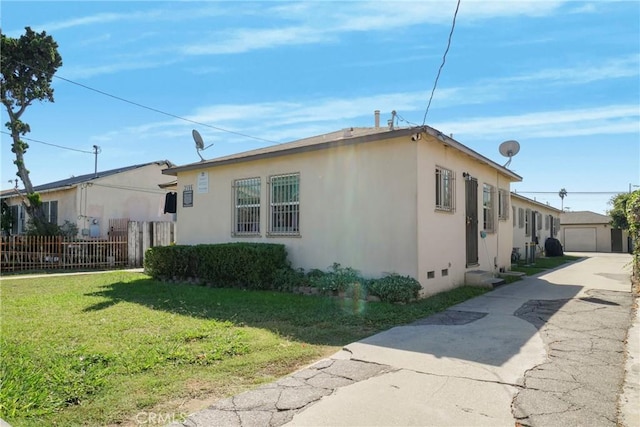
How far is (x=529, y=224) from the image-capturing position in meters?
21.6

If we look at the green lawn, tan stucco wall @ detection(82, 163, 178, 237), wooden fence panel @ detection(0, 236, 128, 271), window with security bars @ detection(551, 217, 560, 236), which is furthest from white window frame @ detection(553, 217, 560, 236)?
wooden fence panel @ detection(0, 236, 128, 271)

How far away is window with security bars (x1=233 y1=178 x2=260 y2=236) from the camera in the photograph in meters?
11.0

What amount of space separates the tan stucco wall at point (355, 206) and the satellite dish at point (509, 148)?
5109 millimetres

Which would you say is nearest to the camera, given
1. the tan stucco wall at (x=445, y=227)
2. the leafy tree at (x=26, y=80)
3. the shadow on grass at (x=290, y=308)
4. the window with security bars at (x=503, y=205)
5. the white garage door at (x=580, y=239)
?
the shadow on grass at (x=290, y=308)

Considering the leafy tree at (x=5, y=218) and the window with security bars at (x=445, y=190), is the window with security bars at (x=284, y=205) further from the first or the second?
the leafy tree at (x=5, y=218)

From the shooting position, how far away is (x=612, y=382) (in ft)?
12.2

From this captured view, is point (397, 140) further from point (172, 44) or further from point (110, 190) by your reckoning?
point (110, 190)

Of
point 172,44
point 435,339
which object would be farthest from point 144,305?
point 172,44

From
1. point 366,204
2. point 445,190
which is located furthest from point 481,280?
point 366,204

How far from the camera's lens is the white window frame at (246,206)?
11.0 m

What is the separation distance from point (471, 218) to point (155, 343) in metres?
8.70

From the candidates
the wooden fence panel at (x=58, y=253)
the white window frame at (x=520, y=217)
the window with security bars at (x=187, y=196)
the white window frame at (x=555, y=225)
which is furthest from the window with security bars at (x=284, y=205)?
the white window frame at (x=555, y=225)

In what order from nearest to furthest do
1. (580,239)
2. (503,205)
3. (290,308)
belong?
(290,308)
(503,205)
(580,239)

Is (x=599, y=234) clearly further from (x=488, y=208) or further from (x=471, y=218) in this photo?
(x=471, y=218)
